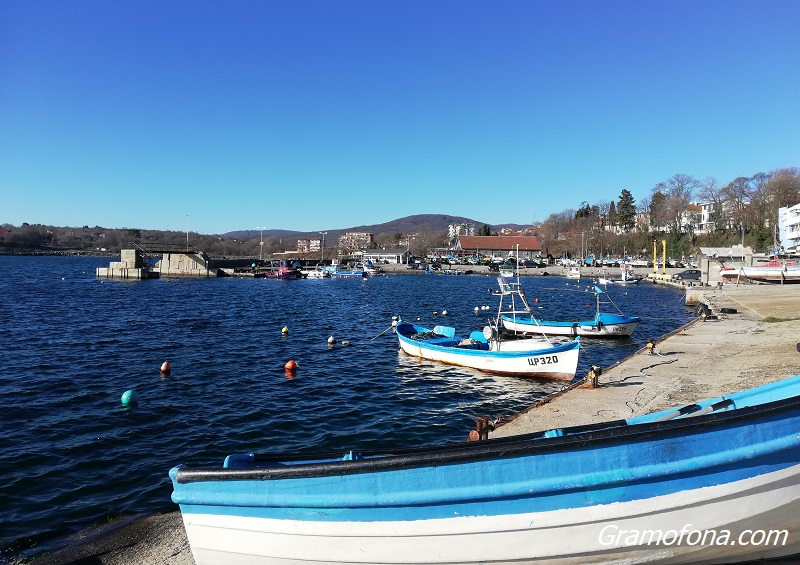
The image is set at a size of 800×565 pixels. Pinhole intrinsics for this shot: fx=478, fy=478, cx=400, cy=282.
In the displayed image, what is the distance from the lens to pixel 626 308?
44.2 meters

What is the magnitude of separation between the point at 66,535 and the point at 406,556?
20.7 ft

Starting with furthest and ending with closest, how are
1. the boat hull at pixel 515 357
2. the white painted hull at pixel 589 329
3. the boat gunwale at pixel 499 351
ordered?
1. the white painted hull at pixel 589 329
2. the boat hull at pixel 515 357
3. the boat gunwale at pixel 499 351

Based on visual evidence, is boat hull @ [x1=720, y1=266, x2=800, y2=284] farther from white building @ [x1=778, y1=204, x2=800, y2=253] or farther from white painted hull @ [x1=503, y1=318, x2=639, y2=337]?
white building @ [x1=778, y1=204, x2=800, y2=253]

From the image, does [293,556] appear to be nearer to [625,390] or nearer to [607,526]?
[607,526]

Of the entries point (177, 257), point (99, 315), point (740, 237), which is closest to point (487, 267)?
point (740, 237)

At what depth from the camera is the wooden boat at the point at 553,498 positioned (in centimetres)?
463

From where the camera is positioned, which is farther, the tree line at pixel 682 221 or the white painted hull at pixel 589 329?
the tree line at pixel 682 221

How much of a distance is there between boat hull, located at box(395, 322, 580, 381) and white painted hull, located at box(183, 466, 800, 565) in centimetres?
1176

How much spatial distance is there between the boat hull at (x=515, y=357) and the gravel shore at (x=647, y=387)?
1719mm

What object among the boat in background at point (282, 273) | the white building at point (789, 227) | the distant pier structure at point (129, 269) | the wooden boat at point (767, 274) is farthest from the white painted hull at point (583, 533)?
the white building at point (789, 227)

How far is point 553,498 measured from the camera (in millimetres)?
4699

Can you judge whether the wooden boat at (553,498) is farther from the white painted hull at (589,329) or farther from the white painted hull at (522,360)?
the white painted hull at (589,329)

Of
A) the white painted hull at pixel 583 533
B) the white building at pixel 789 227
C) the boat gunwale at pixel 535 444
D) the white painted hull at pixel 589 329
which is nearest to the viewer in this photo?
the boat gunwale at pixel 535 444

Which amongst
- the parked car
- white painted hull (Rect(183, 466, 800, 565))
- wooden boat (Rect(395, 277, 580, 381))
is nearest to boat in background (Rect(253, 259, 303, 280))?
the parked car
